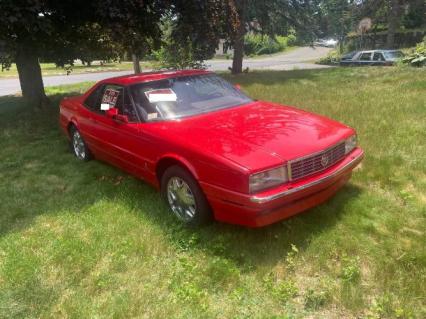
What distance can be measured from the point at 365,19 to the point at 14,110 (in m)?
30.1

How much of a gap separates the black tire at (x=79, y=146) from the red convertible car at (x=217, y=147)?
0.53 metres

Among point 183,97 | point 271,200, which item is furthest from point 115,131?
point 271,200

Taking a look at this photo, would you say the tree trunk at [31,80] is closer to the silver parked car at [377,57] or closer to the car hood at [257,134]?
the car hood at [257,134]

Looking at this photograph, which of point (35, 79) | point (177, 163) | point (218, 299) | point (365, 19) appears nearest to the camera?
point (218, 299)

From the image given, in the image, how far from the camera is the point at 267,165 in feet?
11.4

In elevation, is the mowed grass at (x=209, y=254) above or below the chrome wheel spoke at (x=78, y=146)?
below

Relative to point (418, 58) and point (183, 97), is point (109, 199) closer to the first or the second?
point (183, 97)

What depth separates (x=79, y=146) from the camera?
21.5ft

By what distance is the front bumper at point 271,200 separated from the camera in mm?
3459

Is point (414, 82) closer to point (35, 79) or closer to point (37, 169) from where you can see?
point (37, 169)

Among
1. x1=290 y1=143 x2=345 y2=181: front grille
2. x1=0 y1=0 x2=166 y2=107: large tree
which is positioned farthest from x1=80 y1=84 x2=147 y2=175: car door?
x1=0 y1=0 x2=166 y2=107: large tree

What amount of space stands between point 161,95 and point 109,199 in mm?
1386

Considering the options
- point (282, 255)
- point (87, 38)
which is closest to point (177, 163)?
point (282, 255)

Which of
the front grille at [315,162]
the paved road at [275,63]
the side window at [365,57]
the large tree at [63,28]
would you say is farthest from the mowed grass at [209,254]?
the paved road at [275,63]
